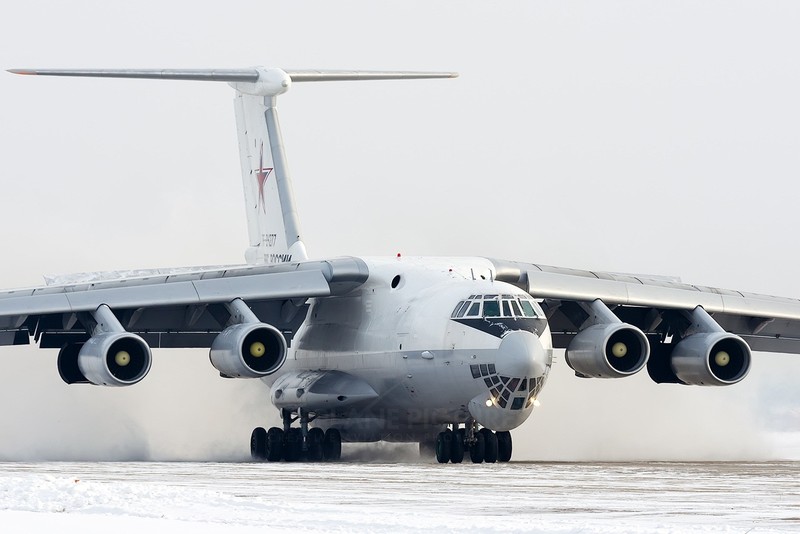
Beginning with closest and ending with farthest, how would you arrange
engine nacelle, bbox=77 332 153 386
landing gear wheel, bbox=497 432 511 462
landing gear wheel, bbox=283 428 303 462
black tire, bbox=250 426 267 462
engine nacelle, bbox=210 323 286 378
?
engine nacelle, bbox=77 332 153 386 < engine nacelle, bbox=210 323 286 378 < landing gear wheel, bbox=497 432 511 462 < landing gear wheel, bbox=283 428 303 462 < black tire, bbox=250 426 267 462

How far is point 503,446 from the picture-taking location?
19.9m

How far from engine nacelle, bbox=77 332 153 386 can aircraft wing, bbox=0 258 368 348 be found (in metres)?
0.77

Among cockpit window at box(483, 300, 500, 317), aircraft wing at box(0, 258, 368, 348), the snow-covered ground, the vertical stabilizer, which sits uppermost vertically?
the vertical stabilizer

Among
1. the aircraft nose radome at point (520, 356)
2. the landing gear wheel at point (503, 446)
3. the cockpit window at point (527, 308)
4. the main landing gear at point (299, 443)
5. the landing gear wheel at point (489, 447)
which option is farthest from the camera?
the main landing gear at point (299, 443)

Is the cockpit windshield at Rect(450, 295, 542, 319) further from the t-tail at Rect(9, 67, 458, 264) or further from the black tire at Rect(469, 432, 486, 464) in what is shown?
the t-tail at Rect(9, 67, 458, 264)

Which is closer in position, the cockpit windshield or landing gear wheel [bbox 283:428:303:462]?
the cockpit windshield

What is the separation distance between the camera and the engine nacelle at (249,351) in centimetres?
1939

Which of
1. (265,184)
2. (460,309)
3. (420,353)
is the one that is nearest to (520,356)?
(460,309)

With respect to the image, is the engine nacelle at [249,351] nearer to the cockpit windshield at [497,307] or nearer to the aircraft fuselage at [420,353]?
the aircraft fuselage at [420,353]

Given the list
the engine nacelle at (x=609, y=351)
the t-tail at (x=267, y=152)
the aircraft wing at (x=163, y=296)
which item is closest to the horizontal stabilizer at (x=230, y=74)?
the t-tail at (x=267, y=152)

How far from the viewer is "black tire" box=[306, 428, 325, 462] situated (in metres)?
21.2

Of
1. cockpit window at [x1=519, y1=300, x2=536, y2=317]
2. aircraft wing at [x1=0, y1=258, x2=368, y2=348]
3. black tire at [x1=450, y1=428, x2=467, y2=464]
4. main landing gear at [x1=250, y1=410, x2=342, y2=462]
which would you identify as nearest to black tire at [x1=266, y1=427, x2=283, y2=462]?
main landing gear at [x1=250, y1=410, x2=342, y2=462]

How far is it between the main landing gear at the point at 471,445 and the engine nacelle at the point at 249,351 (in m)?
2.31

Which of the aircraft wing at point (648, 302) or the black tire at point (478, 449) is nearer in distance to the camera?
the black tire at point (478, 449)
